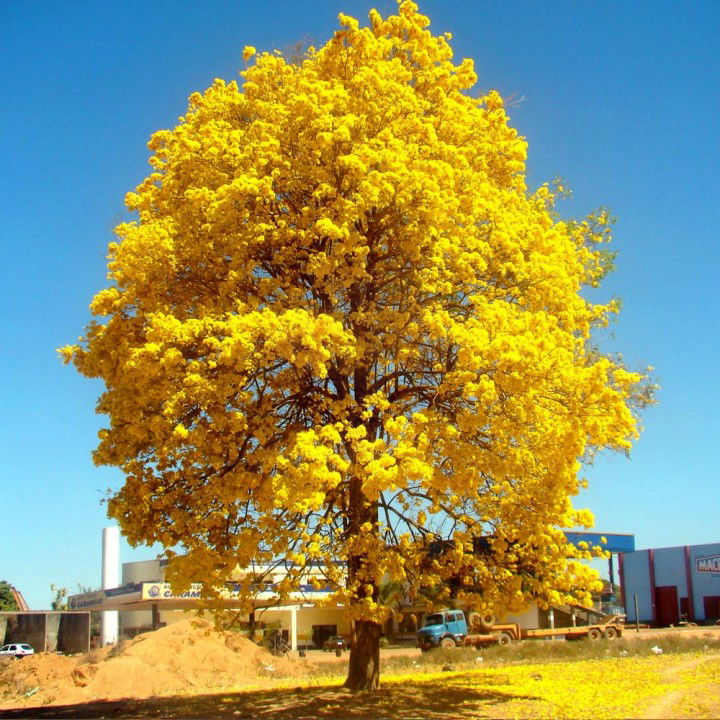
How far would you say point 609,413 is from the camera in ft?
38.8

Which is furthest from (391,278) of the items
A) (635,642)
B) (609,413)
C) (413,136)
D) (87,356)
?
(635,642)

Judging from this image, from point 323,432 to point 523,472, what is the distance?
317cm

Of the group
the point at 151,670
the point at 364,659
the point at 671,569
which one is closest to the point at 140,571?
the point at 671,569

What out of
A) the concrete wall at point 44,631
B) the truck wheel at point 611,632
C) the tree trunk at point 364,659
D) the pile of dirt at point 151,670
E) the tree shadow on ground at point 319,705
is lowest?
the concrete wall at point 44,631

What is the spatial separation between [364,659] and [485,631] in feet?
74.3

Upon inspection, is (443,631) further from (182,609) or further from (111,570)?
(111,570)

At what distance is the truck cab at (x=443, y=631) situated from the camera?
34675 millimetres

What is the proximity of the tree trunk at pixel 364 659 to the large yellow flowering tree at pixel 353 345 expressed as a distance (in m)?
0.04

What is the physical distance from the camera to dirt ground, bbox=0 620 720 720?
13.0 meters

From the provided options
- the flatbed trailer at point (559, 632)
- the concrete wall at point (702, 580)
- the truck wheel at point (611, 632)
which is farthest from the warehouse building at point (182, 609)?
the concrete wall at point (702, 580)

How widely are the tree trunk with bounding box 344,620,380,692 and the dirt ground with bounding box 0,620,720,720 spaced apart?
14.3 inches

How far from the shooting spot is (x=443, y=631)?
35.3 meters

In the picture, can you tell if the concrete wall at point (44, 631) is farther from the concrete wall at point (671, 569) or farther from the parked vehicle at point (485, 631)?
the concrete wall at point (671, 569)

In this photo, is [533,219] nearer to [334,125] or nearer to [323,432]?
[334,125]
